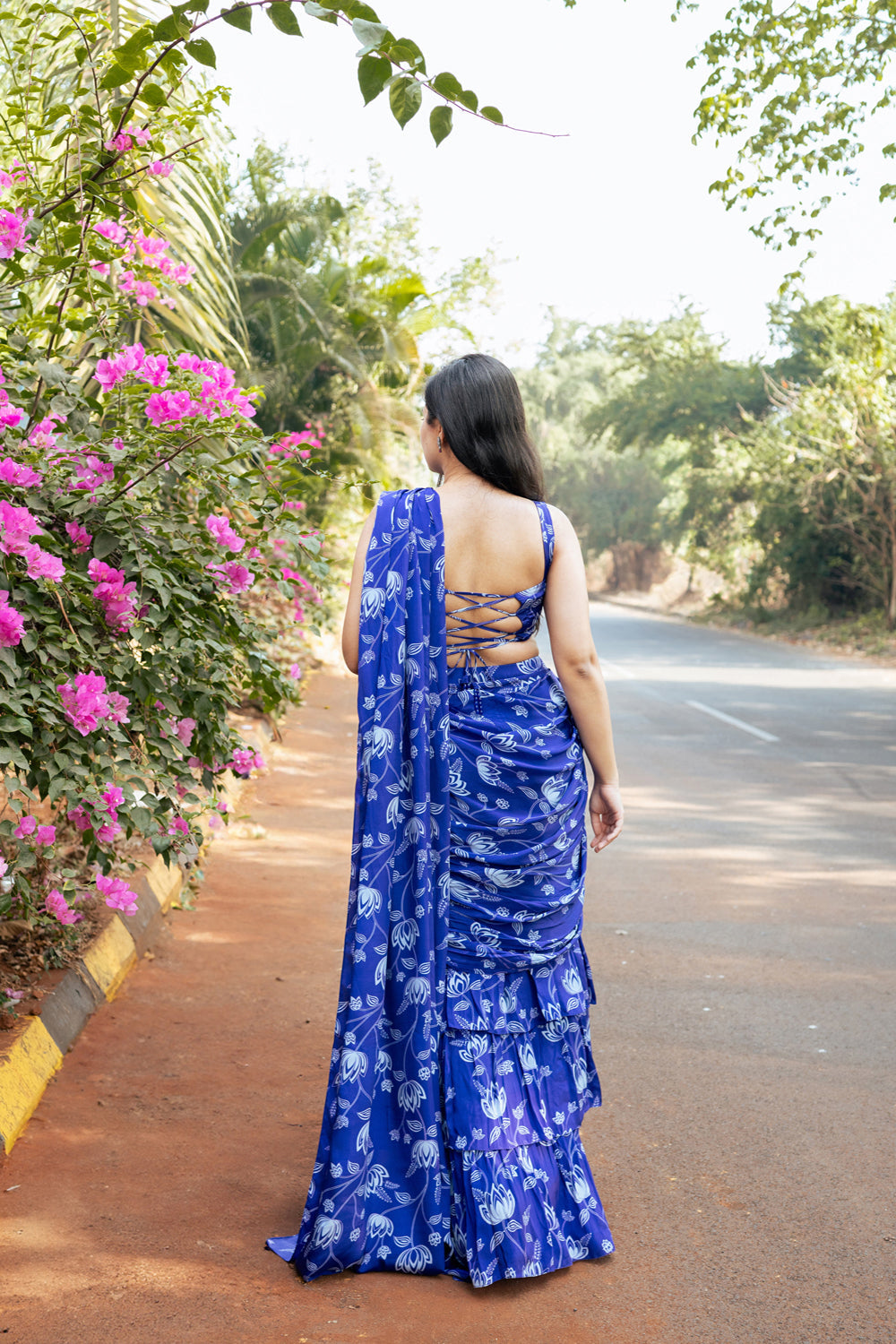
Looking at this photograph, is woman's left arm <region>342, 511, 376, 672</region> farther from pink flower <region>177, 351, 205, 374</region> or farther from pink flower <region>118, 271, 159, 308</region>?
pink flower <region>118, 271, 159, 308</region>

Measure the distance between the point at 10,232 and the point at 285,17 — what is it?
1078 millimetres

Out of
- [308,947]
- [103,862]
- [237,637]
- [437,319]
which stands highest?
[437,319]

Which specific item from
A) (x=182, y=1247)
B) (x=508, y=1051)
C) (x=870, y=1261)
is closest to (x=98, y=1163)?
(x=182, y=1247)

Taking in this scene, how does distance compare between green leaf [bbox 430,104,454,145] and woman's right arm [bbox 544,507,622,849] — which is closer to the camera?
green leaf [bbox 430,104,454,145]

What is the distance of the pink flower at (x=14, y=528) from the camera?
9.15 ft

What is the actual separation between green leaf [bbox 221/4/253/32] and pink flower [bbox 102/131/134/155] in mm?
937

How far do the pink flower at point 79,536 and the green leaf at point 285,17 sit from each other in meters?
1.29

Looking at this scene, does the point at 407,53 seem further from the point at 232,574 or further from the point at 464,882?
the point at 464,882

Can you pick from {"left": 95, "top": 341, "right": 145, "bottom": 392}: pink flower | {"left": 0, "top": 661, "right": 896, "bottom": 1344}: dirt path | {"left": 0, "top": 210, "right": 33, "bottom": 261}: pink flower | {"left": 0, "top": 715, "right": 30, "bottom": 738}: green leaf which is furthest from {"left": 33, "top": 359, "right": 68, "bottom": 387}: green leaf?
{"left": 0, "top": 661, "right": 896, "bottom": 1344}: dirt path

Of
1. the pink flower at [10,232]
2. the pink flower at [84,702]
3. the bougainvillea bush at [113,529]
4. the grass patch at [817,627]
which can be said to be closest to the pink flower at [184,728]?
the bougainvillea bush at [113,529]

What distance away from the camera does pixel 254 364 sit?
45.6 feet

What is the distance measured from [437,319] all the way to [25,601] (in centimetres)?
1372

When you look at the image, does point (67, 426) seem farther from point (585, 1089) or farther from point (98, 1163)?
point (585, 1089)

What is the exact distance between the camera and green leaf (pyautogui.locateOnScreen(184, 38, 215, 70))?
2.60m
